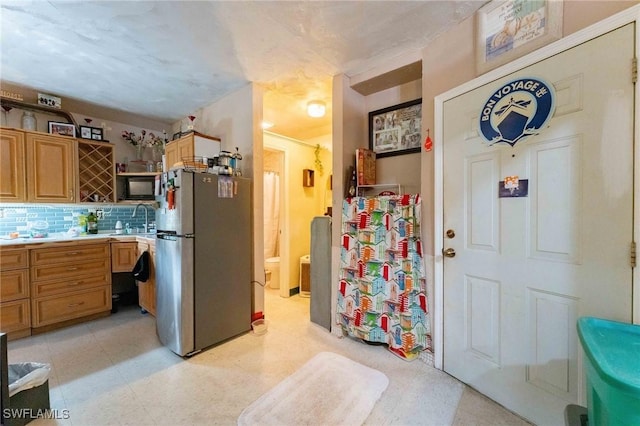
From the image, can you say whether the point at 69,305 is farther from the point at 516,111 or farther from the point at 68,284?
the point at 516,111

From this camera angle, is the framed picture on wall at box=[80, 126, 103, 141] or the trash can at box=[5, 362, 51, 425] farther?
the framed picture on wall at box=[80, 126, 103, 141]

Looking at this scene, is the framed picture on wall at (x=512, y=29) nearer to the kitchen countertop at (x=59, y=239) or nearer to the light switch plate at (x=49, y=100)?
the kitchen countertop at (x=59, y=239)

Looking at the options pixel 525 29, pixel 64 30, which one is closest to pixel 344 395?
pixel 525 29

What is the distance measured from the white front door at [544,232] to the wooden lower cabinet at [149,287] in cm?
283

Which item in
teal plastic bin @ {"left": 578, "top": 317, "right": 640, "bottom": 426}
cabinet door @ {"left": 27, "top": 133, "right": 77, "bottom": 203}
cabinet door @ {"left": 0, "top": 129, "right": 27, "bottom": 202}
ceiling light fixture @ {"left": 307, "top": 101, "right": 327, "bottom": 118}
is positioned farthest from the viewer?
ceiling light fixture @ {"left": 307, "top": 101, "right": 327, "bottom": 118}

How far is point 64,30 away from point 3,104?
5.50ft

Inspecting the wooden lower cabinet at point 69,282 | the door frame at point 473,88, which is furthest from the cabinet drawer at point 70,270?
the door frame at point 473,88

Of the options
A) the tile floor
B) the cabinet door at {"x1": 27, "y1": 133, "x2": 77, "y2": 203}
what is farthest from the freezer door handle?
the cabinet door at {"x1": 27, "y1": 133, "x2": 77, "y2": 203}

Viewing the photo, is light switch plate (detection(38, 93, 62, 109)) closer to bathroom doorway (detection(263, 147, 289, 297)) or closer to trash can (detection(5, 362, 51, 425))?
bathroom doorway (detection(263, 147, 289, 297))

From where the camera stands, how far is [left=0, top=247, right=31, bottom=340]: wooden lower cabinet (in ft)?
7.73

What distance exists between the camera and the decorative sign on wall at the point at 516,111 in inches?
54.8

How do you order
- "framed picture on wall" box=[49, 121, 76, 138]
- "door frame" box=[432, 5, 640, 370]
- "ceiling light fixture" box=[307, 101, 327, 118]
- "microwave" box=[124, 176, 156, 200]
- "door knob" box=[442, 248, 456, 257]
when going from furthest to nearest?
"microwave" box=[124, 176, 156, 200] < "ceiling light fixture" box=[307, 101, 327, 118] < "framed picture on wall" box=[49, 121, 76, 138] < "door knob" box=[442, 248, 456, 257] < "door frame" box=[432, 5, 640, 370]

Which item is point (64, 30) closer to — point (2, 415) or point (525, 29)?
point (2, 415)

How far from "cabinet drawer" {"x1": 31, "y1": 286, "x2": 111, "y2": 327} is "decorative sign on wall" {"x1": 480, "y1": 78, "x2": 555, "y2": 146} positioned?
3.93m
